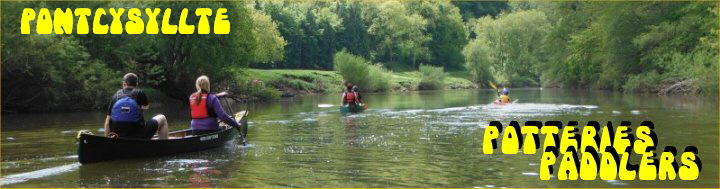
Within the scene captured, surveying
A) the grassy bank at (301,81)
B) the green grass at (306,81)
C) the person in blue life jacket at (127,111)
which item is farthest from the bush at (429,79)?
Result: the person in blue life jacket at (127,111)

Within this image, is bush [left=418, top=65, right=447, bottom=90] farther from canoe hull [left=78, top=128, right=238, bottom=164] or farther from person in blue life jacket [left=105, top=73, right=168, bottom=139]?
person in blue life jacket [left=105, top=73, right=168, bottom=139]

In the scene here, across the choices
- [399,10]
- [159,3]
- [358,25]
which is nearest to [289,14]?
[358,25]

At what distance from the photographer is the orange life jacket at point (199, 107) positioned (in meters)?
16.8

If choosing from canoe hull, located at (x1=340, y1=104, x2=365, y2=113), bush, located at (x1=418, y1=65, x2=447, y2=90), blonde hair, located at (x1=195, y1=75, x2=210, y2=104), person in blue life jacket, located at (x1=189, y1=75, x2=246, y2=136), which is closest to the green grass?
bush, located at (x1=418, y1=65, x2=447, y2=90)

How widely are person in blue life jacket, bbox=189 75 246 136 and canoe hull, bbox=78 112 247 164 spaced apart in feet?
1.22

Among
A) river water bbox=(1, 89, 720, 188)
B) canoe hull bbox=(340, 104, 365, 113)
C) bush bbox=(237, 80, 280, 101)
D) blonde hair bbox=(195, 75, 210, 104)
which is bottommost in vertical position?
river water bbox=(1, 89, 720, 188)

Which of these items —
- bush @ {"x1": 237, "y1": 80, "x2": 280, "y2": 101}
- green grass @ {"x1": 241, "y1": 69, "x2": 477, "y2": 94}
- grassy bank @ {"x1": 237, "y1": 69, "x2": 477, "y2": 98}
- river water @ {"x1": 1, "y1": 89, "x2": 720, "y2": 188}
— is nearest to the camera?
river water @ {"x1": 1, "y1": 89, "x2": 720, "y2": 188}

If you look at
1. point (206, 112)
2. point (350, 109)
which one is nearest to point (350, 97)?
point (350, 109)

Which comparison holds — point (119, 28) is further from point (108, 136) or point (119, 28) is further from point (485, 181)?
point (485, 181)

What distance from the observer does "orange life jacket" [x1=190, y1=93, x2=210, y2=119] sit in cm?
1681

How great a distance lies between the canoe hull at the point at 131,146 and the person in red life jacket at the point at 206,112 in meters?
0.37

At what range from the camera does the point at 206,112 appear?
1720 centimetres

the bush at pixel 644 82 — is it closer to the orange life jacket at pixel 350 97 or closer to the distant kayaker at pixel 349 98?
the distant kayaker at pixel 349 98

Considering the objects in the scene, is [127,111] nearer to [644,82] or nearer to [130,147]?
[130,147]
